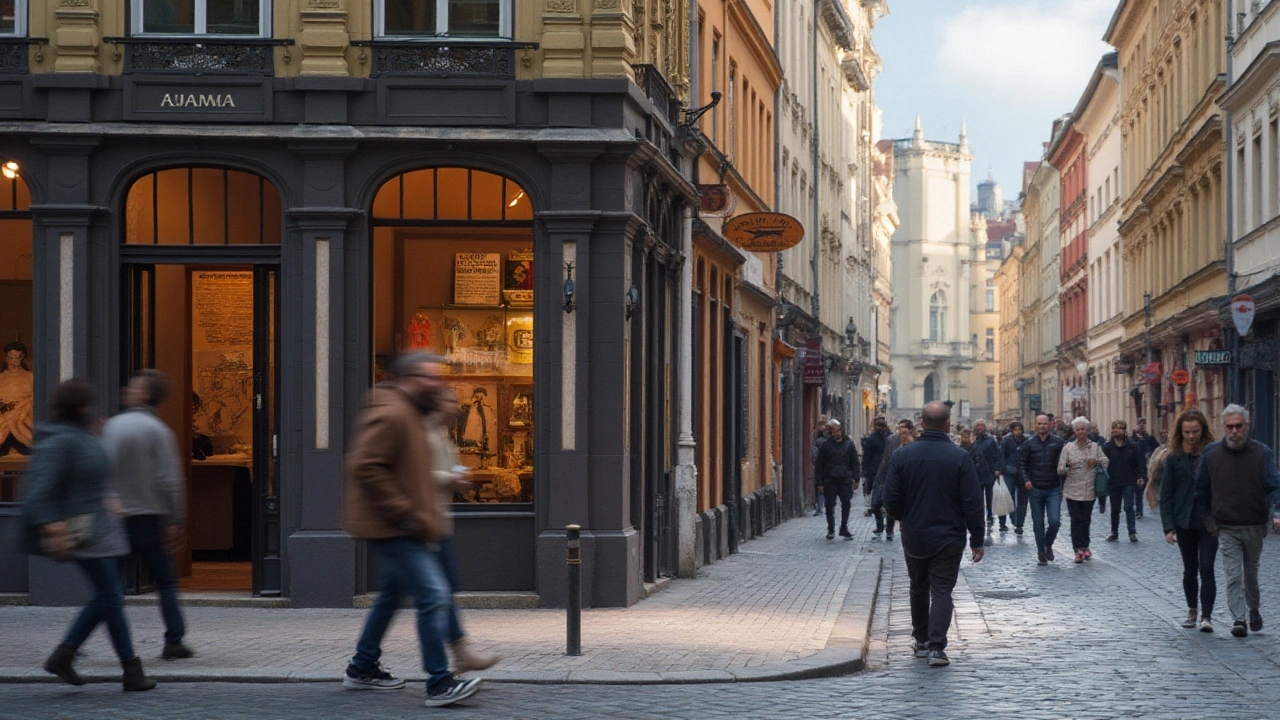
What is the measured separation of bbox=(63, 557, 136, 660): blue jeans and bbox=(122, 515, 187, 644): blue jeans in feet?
3.53

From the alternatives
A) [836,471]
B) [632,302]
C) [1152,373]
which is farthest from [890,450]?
[1152,373]

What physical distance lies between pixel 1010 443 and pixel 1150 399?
23845 mm

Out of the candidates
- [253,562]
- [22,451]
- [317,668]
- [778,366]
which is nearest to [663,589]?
[253,562]

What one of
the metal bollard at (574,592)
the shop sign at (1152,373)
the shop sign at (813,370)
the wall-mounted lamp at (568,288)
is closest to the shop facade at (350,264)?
the wall-mounted lamp at (568,288)

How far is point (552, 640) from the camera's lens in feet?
46.1

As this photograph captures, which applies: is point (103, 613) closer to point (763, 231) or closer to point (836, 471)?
point (763, 231)

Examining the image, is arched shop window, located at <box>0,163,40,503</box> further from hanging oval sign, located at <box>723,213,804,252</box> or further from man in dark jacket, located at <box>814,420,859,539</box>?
man in dark jacket, located at <box>814,420,859,539</box>

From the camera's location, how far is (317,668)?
39.6ft

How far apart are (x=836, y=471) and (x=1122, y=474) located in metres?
4.17

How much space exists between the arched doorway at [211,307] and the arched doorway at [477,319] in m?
0.97

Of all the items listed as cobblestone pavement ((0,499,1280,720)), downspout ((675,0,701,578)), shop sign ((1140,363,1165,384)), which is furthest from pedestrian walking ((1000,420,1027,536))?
shop sign ((1140,363,1165,384))

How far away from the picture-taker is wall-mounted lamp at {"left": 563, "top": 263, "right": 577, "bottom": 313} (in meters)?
16.5

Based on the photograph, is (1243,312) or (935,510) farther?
(1243,312)

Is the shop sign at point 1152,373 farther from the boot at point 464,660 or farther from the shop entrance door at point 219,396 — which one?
the boot at point 464,660
